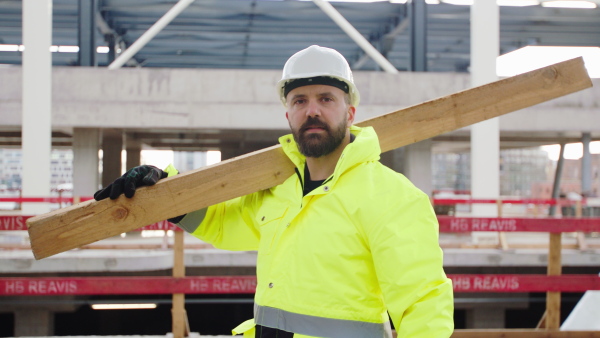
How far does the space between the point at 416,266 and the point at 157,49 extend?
943 inches

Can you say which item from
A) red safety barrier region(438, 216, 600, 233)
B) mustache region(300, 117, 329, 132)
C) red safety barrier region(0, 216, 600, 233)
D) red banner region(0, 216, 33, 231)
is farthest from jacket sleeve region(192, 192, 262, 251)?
red banner region(0, 216, 33, 231)

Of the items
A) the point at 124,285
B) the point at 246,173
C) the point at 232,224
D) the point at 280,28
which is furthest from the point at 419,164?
the point at 246,173

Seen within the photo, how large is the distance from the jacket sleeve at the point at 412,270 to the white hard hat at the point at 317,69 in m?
0.50

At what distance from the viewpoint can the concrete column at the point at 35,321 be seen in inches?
313

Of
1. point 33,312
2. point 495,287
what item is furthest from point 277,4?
point 495,287

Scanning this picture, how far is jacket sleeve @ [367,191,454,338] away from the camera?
1.37m

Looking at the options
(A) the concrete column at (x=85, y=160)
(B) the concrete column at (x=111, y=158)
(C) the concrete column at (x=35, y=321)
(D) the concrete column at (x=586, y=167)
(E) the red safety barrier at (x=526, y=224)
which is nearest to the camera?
(E) the red safety barrier at (x=526, y=224)

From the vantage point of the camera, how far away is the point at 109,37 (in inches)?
749

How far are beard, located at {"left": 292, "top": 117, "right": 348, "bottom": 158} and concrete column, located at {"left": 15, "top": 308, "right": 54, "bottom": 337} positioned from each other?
784 cm

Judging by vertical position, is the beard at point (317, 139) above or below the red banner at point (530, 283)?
above

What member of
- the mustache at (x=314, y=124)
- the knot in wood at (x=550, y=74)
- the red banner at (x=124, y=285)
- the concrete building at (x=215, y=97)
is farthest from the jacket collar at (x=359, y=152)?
the concrete building at (x=215, y=97)

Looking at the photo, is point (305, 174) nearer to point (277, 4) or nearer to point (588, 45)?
point (277, 4)

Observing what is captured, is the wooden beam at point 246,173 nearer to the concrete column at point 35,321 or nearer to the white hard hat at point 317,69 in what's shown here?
the white hard hat at point 317,69

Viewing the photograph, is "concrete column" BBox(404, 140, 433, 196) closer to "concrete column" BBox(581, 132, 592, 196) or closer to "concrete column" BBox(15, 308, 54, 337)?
"concrete column" BBox(581, 132, 592, 196)
